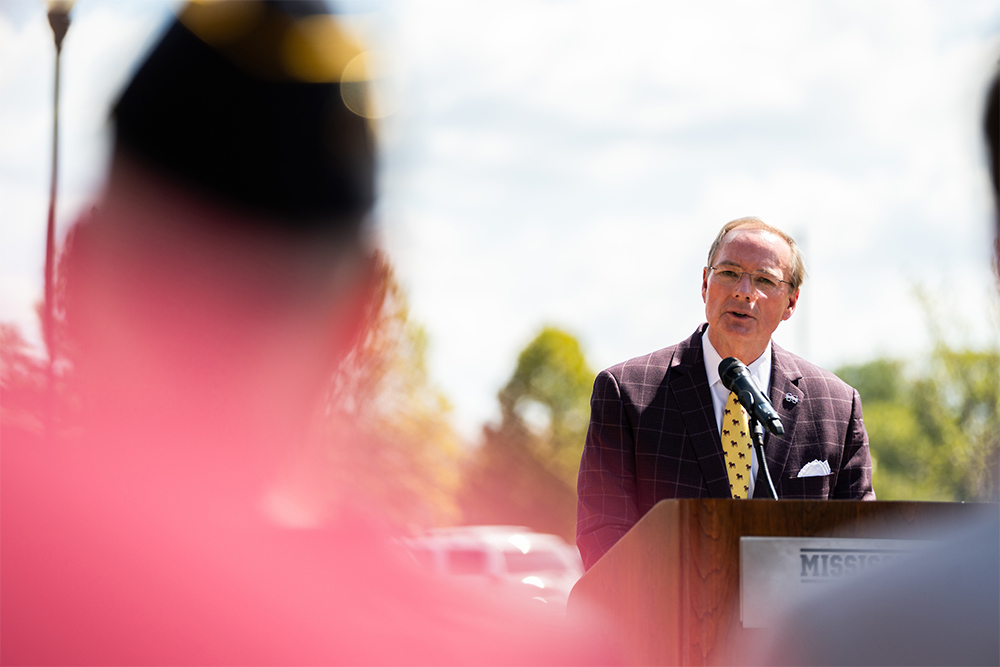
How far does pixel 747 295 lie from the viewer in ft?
10.7

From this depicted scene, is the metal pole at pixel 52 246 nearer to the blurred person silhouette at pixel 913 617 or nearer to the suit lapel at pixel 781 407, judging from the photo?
the blurred person silhouette at pixel 913 617

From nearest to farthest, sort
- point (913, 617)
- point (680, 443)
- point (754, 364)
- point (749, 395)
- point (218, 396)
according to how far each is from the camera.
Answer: point (218, 396) → point (913, 617) → point (749, 395) → point (680, 443) → point (754, 364)

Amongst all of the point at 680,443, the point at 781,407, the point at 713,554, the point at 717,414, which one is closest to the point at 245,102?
the point at 713,554

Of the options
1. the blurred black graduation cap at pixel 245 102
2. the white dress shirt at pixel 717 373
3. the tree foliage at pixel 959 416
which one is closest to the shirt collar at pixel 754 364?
the white dress shirt at pixel 717 373

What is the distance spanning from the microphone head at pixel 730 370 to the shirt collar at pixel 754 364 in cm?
82

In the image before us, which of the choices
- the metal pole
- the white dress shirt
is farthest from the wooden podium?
the white dress shirt

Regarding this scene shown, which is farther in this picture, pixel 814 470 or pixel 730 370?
pixel 814 470

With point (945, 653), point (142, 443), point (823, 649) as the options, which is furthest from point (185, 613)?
point (945, 653)

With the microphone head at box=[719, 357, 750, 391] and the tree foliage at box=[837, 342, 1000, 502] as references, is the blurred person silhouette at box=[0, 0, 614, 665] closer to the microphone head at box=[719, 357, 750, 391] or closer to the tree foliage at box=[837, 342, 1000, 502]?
the microphone head at box=[719, 357, 750, 391]

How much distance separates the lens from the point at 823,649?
4.56 ft

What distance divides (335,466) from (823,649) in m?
0.90

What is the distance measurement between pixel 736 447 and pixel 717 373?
336 millimetres

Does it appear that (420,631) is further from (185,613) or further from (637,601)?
(637,601)

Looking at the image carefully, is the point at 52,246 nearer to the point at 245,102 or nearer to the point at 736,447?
the point at 245,102
